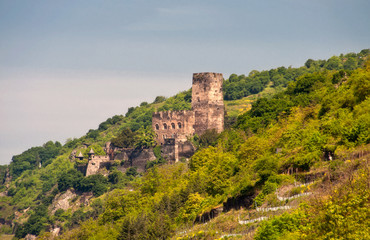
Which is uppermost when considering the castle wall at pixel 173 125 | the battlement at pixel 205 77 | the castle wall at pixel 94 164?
the battlement at pixel 205 77

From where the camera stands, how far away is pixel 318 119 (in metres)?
61.9

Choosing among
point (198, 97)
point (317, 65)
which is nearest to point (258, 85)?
point (317, 65)

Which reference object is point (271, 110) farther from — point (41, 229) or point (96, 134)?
point (96, 134)

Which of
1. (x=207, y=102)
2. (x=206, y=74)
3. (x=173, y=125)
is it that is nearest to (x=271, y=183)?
(x=207, y=102)

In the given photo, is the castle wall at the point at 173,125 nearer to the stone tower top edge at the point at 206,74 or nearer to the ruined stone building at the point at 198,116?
the ruined stone building at the point at 198,116

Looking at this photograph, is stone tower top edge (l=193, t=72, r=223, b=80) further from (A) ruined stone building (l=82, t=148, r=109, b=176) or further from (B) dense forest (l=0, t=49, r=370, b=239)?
(A) ruined stone building (l=82, t=148, r=109, b=176)

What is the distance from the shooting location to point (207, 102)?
108125mm

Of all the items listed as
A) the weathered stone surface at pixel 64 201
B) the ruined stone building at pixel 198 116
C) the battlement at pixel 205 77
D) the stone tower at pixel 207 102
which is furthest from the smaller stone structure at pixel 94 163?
the battlement at pixel 205 77

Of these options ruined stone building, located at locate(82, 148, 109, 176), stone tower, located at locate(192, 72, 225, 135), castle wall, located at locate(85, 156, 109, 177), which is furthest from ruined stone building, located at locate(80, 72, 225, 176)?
castle wall, located at locate(85, 156, 109, 177)

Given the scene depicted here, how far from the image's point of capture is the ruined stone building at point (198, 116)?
10712 centimetres

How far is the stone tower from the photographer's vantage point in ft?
353

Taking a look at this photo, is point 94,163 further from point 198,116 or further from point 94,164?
point 198,116

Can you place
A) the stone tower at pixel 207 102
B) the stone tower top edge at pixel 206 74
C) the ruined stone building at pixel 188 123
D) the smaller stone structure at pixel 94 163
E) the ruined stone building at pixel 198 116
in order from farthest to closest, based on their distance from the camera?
the smaller stone structure at pixel 94 163
the stone tower top edge at pixel 206 74
the stone tower at pixel 207 102
the ruined stone building at pixel 188 123
the ruined stone building at pixel 198 116

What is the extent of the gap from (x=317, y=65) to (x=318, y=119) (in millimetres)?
109848
